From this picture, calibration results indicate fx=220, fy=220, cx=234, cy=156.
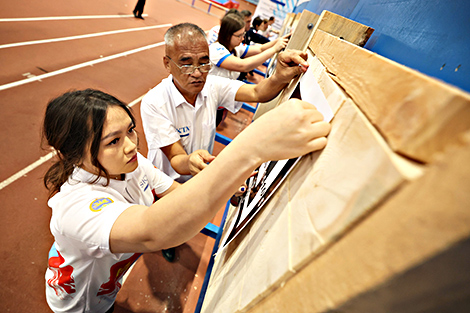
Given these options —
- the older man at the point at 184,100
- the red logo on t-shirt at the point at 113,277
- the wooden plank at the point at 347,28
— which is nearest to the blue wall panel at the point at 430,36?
the wooden plank at the point at 347,28

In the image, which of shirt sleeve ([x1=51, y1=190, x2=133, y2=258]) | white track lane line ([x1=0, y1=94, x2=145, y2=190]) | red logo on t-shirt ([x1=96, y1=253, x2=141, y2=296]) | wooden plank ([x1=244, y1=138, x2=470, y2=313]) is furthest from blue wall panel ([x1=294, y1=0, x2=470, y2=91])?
white track lane line ([x1=0, y1=94, x2=145, y2=190])

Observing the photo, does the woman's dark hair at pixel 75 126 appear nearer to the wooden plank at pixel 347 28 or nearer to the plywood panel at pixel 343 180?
the plywood panel at pixel 343 180

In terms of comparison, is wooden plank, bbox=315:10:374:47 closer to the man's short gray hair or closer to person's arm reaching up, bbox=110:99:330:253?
person's arm reaching up, bbox=110:99:330:253

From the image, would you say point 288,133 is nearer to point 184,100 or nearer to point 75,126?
point 75,126

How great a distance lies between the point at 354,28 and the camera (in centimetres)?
84

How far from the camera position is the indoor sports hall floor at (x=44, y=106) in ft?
5.70

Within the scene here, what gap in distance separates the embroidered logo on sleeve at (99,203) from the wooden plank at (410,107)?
2.80 ft

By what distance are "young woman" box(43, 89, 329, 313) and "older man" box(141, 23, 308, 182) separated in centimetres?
25

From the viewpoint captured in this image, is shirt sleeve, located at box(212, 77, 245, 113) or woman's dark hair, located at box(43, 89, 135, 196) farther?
shirt sleeve, located at box(212, 77, 245, 113)

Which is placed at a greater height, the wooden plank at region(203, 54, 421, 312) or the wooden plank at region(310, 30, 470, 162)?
the wooden plank at region(310, 30, 470, 162)

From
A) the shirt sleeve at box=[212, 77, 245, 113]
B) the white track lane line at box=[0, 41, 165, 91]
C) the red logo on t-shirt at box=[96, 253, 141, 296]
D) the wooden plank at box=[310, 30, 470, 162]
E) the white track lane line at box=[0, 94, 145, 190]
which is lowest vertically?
the white track lane line at box=[0, 94, 145, 190]

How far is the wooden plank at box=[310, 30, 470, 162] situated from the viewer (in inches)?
7.6

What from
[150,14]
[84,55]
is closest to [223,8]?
[150,14]

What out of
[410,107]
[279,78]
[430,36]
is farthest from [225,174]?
[279,78]
